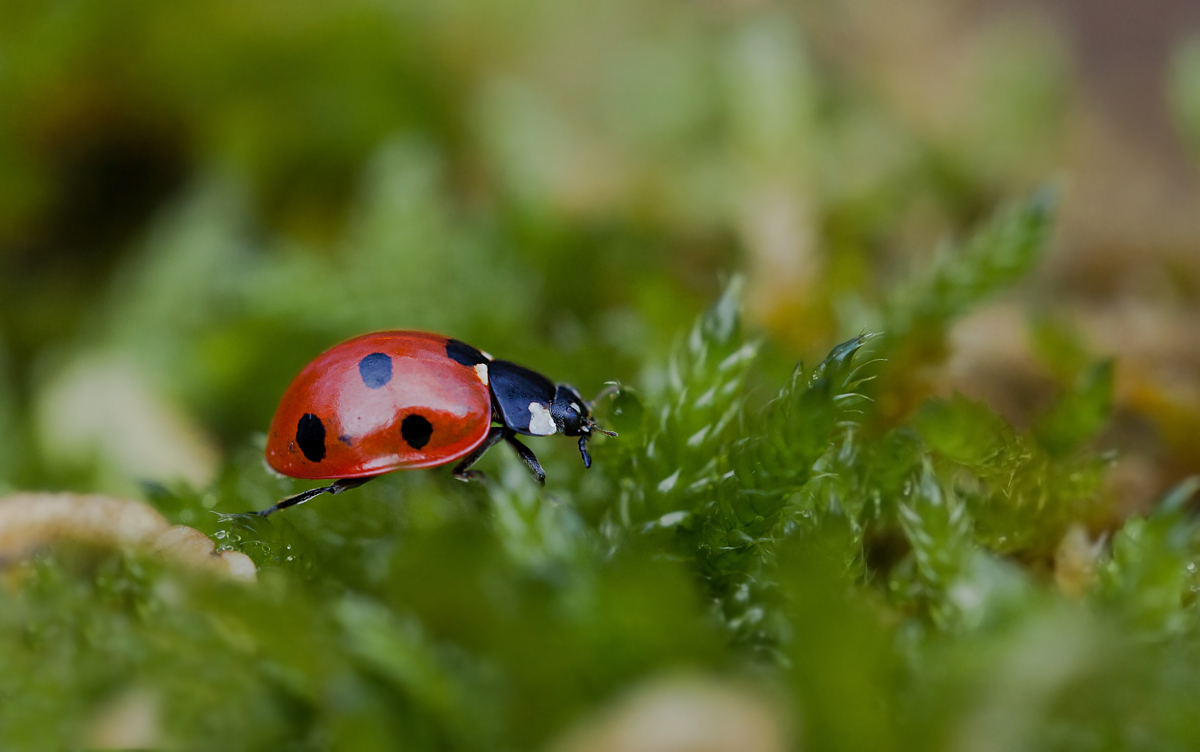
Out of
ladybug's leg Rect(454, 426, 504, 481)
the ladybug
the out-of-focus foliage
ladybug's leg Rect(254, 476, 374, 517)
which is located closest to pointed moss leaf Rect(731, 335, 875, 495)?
the ladybug

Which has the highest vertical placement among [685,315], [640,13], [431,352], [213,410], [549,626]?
[640,13]

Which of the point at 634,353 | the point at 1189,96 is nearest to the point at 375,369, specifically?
the point at 634,353

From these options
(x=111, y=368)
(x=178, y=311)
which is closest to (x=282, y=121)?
(x=178, y=311)

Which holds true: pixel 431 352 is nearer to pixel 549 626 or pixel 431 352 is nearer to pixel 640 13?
pixel 549 626

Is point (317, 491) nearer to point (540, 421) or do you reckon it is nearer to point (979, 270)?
point (540, 421)

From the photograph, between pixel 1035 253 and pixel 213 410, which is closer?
pixel 1035 253

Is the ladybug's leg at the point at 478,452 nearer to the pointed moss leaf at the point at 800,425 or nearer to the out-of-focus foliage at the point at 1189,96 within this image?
the pointed moss leaf at the point at 800,425

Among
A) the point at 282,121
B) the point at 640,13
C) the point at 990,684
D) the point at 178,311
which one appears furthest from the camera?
the point at 640,13
